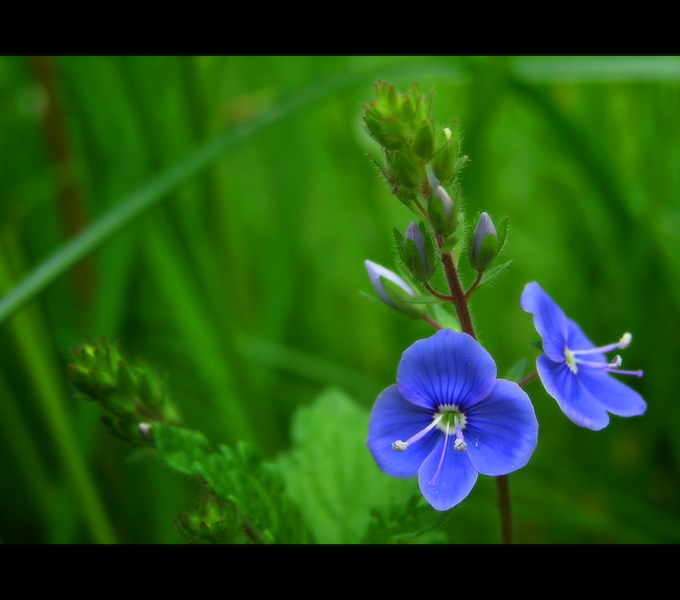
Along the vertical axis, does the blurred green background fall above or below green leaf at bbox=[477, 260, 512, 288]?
above

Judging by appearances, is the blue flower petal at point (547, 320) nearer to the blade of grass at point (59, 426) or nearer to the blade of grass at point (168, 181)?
the blade of grass at point (168, 181)

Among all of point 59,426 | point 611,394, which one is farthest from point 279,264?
point 611,394

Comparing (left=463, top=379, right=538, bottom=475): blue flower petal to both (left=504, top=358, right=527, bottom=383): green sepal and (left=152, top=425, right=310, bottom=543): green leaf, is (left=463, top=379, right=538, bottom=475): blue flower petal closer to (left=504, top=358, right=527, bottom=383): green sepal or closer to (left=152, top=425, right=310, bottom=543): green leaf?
(left=504, top=358, right=527, bottom=383): green sepal

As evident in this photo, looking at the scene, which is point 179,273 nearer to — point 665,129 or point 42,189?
point 42,189

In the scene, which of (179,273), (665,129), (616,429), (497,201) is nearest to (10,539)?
(179,273)

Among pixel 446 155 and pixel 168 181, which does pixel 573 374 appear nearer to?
pixel 446 155

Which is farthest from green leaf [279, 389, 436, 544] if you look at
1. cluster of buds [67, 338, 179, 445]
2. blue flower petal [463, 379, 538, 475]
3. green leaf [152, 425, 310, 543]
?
cluster of buds [67, 338, 179, 445]
